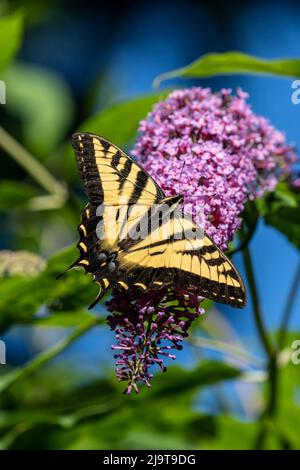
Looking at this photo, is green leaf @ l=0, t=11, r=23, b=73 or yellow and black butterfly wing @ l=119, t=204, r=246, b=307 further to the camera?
green leaf @ l=0, t=11, r=23, b=73

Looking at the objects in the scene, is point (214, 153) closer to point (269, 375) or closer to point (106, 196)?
point (106, 196)

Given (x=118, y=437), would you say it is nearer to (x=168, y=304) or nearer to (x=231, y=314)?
(x=168, y=304)

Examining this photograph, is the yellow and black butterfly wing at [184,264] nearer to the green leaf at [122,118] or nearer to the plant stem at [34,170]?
the green leaf at [122,118]

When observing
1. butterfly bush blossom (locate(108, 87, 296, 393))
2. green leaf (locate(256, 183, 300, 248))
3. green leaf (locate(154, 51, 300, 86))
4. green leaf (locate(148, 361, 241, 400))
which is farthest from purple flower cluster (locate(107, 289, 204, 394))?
green leaf (locate(154, 51, 300, 86))

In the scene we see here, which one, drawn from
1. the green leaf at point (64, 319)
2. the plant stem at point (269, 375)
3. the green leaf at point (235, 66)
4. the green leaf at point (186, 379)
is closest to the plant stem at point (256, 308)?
the plant stem at point (269, 375)

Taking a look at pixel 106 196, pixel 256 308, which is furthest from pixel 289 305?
pixel 106 196

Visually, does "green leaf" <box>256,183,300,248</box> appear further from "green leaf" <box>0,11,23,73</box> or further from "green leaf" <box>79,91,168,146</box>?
"green leaf" <box>0,11,23,73</box>

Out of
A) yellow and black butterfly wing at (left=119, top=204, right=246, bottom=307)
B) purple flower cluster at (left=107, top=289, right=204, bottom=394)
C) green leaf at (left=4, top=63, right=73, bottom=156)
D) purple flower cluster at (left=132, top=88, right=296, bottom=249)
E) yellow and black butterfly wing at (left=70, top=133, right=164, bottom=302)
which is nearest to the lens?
purple flower cluster at (left=107, top=289, right=204, bottom=394)
